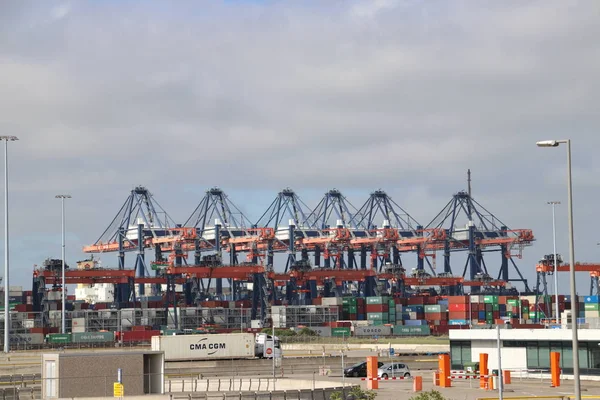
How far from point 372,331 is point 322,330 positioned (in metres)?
7.65

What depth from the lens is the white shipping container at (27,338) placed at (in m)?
130

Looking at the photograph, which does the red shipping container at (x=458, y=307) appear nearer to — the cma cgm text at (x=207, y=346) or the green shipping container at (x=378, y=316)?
the green shipping container at (x=378, y=316)

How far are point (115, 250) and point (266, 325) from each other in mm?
49942

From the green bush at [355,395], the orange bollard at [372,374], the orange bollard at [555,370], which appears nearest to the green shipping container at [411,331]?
the orange bollard at [555,370]

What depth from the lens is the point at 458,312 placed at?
538ft

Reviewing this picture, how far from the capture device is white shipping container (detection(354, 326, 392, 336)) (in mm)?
143200

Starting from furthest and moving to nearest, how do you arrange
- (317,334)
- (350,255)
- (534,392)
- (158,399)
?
(350,255) → (317,334) → (534,392) → (158,399)

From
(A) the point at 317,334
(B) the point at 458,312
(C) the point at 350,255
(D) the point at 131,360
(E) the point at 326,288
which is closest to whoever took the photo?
(D) the point at 131,360

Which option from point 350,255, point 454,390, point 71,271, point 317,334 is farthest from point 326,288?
point 454,390

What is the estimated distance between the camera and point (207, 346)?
8050cm

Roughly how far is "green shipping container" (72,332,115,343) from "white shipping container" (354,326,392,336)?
35.0 meters

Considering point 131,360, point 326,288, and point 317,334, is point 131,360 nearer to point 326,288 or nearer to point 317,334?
point 317,334

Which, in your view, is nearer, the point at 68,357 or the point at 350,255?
the point at 68,357

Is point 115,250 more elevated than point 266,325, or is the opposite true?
point 115,250
